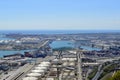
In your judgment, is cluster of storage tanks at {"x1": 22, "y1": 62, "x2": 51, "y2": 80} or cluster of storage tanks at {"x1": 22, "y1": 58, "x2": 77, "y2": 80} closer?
cluster of storage tanks at {"x1": 22, "y1": 62, "x2": 51, "y2": 80}

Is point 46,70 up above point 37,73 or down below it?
below

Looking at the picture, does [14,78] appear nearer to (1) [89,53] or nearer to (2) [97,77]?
(2) [97,77]

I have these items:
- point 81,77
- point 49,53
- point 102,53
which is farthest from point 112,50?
point 81,77

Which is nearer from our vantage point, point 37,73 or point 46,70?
point 37,73

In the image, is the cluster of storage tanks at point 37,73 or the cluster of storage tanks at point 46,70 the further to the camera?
the cluster of storage tanks at point 46,70

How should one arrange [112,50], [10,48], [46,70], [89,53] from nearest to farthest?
[46,70], [89,53], [112,50], [10,48]

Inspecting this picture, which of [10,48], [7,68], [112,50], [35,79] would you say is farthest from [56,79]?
[10,48]

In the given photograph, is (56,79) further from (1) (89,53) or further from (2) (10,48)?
(2) (10,48)

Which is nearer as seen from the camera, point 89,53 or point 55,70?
point 55,70

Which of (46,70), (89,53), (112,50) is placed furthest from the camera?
(112,50)
